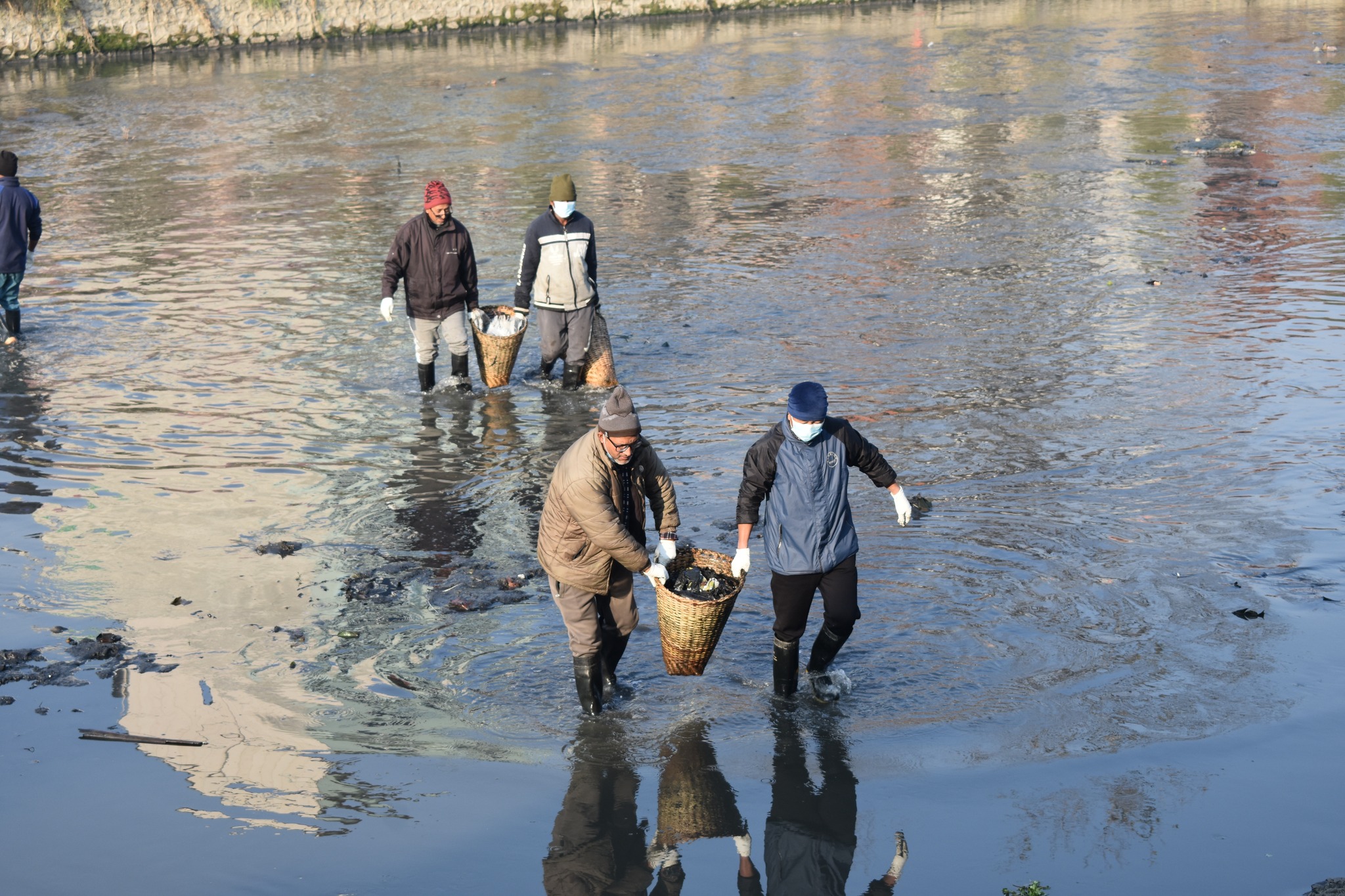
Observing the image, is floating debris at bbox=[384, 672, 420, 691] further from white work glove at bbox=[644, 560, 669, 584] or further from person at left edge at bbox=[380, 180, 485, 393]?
person at left edge at bbox=[380, 180, 485, 393]

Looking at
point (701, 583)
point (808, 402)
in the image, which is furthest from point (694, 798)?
A: point (808, 402)

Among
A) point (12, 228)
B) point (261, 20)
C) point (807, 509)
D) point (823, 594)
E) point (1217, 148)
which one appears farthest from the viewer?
point (261, 20)

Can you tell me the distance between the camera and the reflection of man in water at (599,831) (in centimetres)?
619

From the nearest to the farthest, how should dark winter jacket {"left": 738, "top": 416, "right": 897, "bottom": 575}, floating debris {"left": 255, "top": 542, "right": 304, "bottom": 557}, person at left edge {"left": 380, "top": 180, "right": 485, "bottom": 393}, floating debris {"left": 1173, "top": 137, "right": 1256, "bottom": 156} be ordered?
dark winter jacket {"left": 738, "top": 416, "right": 897, "bottom": 575}, floating debris {"left": 255, "top": 542, "right": 304, "bottom": 557}, person at left edge {"left": 380, "top": 180, "right": 485, "bottom": 393}, floating debris {"left": 1173, "top": 137, "right": 1256, "bottom": 156}

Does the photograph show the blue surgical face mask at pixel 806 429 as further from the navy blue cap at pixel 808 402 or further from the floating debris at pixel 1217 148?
the floating debris at pixel 1217 148

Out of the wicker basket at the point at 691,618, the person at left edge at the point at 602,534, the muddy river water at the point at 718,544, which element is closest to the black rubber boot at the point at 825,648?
the muddy river water at the point at 718,544

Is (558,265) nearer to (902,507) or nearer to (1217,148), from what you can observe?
(902,507)

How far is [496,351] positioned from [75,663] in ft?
20.0

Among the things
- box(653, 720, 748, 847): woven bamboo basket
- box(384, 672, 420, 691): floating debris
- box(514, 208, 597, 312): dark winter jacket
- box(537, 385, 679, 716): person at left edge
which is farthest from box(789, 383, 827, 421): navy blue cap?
A: box(514, 208, 597, 312): dark winter jacket

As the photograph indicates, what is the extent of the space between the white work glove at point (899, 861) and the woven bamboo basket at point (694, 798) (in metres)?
0.75

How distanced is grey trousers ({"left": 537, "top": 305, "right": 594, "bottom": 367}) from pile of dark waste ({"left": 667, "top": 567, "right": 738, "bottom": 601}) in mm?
5815

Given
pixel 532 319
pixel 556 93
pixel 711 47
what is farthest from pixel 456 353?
pixel 711 47

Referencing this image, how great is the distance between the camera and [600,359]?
13.6m

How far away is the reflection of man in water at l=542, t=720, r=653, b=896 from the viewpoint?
619cm
